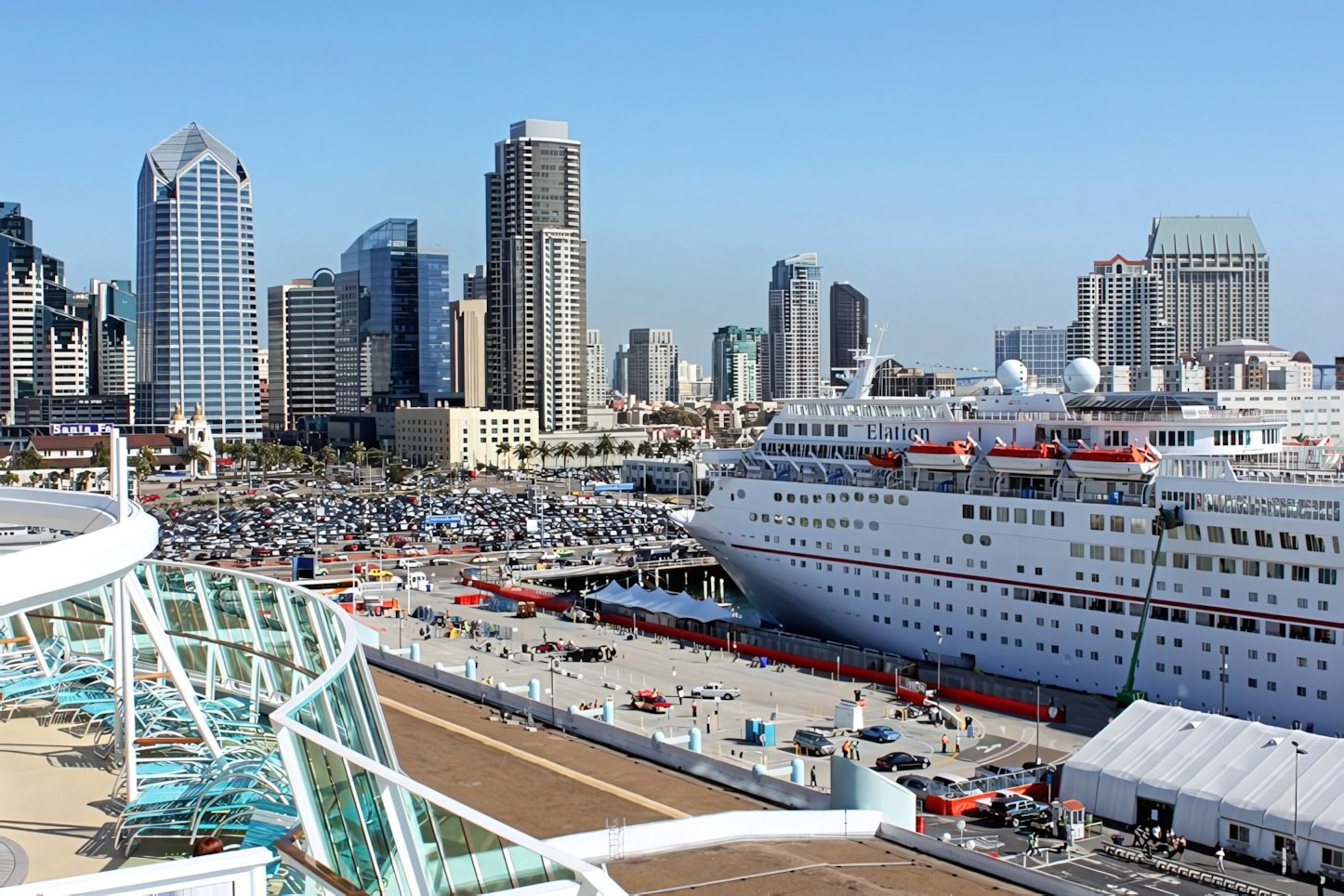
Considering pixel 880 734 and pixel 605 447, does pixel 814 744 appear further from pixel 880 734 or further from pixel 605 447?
pixel 605 447

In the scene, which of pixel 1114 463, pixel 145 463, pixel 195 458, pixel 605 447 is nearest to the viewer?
pixel 1114 463

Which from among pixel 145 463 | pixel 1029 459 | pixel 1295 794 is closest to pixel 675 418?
pixel 145 463

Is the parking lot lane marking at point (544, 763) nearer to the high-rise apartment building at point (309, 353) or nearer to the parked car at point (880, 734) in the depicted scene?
the parked car at point (880, 734)

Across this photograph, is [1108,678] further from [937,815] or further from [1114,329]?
[1114,329]

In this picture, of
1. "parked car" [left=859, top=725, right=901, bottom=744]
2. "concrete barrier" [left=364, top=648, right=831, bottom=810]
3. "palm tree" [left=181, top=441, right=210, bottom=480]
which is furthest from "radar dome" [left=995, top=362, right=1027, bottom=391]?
"palm tree" [left=181, top=441, right=210, bottom=480]

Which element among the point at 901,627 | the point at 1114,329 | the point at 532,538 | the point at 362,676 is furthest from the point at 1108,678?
the point at 1114,329

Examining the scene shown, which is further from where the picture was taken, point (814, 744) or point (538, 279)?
point (538, 279)

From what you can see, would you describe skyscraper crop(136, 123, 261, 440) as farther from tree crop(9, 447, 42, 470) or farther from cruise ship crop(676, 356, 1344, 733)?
cruise ship crop(676, 356, 1344, 733)
